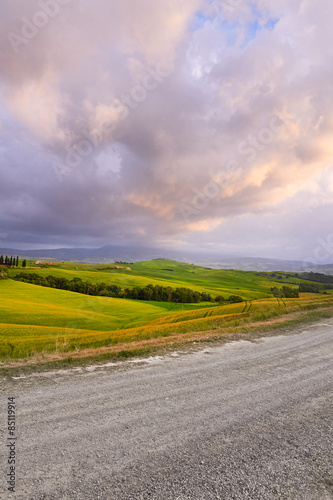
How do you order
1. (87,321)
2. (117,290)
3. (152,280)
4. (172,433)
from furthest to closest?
(152,280), (117,290), (87,321), (172,433)

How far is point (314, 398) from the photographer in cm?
749

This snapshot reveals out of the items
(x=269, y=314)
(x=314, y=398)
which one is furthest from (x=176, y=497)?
(x=269, y=314)

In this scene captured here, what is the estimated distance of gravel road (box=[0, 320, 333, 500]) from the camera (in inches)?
161

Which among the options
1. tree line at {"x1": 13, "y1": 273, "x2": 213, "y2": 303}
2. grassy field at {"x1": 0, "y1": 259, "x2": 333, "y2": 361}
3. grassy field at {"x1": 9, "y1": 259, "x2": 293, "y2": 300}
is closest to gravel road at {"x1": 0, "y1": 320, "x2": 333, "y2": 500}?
grassy field at {"x1": 0, "y1": 259, "x2": 333, "y2": 361}

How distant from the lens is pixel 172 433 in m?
5.52

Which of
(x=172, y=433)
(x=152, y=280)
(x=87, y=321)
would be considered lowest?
(x=87, y=321)

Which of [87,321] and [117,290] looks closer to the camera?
[87,321]

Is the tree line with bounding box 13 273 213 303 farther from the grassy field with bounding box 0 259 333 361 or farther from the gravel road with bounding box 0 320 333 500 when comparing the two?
the gravel road with bounding box 0 320 333 500

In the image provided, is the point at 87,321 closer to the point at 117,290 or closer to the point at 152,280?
the point at 117,290

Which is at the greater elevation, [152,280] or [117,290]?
[152,280]

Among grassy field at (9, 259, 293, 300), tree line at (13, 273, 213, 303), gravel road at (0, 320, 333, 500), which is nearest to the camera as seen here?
gravel road at (0, 320, 333, 500)

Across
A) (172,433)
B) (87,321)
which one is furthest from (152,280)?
(172,433)

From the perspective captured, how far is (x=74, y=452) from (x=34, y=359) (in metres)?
6.63

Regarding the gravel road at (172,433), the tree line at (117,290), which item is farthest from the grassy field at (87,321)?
the tree line at (117,290)
